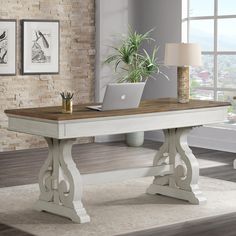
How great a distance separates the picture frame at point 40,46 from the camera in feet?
30.4

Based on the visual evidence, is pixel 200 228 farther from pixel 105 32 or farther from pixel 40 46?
pixel 105 32

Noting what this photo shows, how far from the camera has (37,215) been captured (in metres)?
5.84

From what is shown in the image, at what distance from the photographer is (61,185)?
5.71m

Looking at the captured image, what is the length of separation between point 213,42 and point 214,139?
4.23 ft

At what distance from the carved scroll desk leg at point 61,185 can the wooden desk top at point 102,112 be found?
25 cm

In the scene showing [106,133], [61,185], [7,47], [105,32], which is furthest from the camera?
[105,32]

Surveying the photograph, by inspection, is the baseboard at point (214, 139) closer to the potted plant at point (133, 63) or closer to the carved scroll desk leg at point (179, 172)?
the potted plant at point (133, 63)

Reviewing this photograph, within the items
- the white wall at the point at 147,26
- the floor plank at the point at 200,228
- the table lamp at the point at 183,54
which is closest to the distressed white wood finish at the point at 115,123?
the table lamp at the point at 183,54

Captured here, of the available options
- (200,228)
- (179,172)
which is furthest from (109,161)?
(200,228)

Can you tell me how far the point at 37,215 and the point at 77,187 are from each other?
0.49 m

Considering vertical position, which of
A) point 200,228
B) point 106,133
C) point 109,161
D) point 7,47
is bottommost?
point 200,228

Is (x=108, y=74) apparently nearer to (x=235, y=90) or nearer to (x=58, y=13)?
(x=58, y=13)

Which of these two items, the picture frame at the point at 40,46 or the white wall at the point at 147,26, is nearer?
the picture frame at the point at 40,46

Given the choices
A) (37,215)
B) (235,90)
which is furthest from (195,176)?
(235,90)
